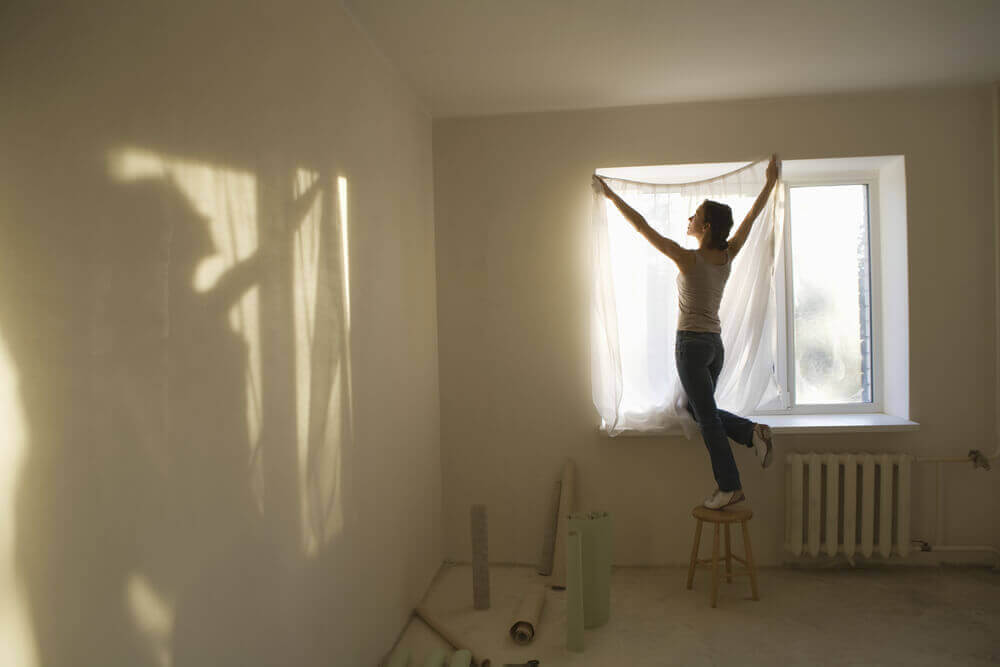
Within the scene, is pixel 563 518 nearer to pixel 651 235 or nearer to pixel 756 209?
pixel 651 235

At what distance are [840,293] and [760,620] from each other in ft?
6.50

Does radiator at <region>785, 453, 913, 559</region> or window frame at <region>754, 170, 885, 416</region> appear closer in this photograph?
radiator at <region>785, 453, 913, 559</region>

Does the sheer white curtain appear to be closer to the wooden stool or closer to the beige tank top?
the beige tank top

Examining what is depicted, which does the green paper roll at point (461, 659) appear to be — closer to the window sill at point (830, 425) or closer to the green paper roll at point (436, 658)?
the green paper roll at point (436, 658)

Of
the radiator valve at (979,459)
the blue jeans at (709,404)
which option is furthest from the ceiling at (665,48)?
the radiator valve at (979,459)

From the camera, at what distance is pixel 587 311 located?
3.99 m

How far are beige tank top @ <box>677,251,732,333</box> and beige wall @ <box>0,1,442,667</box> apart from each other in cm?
171

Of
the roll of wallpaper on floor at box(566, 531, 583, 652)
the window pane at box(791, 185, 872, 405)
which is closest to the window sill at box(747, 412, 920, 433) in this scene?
the window pane at box(791, 185, 872, 405)

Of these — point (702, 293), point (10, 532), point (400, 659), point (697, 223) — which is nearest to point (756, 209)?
point (697, 223)

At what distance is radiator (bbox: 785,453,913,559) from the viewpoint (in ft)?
12.2

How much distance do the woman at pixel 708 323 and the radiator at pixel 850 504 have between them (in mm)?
447

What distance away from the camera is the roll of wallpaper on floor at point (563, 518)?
3.67 metres

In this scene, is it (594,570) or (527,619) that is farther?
(594,570)

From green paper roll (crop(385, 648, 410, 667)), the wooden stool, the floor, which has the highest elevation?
the wooden stool
